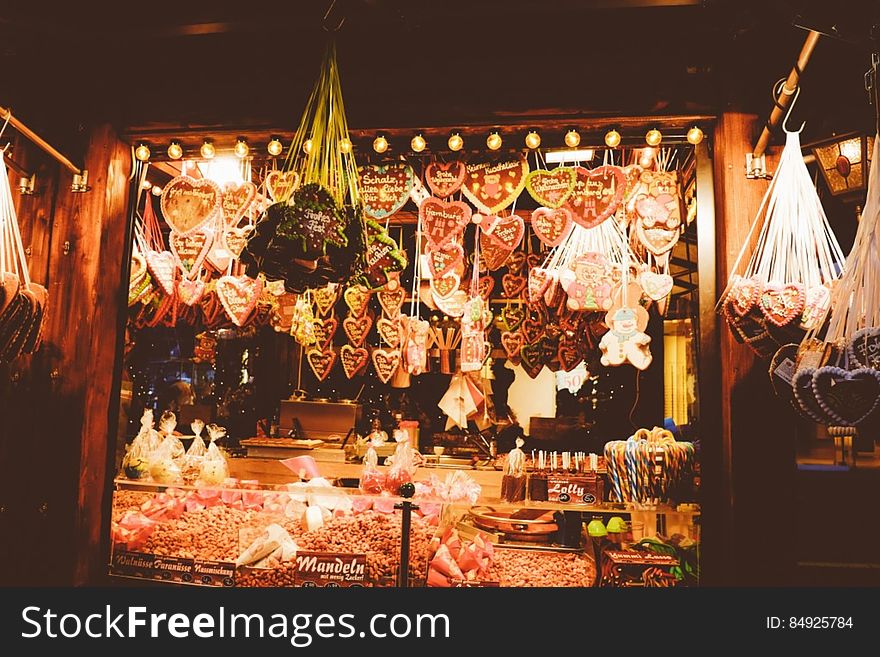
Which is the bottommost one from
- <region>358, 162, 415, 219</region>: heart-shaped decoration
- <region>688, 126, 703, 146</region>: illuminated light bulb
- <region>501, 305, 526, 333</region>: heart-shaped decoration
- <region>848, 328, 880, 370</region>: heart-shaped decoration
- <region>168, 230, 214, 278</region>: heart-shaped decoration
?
<region>848, 328, 880, 370</region>: heart-shaped decoration

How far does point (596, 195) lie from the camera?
4246 mm

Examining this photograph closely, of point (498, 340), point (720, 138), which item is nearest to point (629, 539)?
point (720, 138)

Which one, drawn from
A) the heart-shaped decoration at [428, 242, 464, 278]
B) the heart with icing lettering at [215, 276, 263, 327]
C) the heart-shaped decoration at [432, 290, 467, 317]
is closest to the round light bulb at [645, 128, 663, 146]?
the heart-shaped decoration at [428, 242, 464, 278]

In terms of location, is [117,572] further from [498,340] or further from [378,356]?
[498,340]

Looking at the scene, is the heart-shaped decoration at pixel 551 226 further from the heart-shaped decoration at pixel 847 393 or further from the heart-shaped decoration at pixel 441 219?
the heart-shaped decoration at pixel 847 393

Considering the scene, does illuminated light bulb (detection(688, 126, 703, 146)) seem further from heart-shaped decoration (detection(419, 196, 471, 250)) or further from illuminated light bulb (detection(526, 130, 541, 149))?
heart-shaped decoration (detection(419, 196, 471, 250))

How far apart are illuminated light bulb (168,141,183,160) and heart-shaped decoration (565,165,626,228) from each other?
2997mm

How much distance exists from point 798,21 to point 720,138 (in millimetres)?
1245

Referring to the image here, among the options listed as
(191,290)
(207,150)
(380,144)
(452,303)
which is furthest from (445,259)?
(191,290)

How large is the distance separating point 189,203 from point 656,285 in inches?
153

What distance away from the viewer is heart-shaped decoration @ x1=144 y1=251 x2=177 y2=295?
5.20m

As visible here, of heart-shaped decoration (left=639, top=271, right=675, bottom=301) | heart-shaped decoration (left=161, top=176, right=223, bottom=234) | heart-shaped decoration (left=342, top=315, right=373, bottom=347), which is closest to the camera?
heart-shaped decoration (left=161, top=176, right=223, bottom=234)

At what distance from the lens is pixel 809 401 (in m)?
2.58

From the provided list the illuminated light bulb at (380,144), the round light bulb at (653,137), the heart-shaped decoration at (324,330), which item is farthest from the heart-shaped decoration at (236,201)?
the round light bulb at (653,137)
